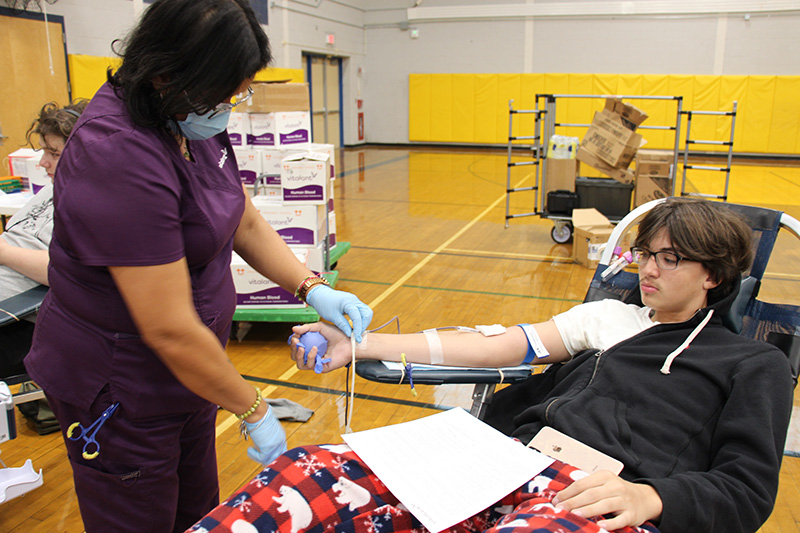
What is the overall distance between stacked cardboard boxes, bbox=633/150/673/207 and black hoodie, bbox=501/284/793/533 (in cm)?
436

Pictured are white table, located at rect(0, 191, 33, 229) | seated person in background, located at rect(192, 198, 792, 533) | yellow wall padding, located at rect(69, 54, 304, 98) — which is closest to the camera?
seated person in background, located at rect(192, 198, 792, 533)

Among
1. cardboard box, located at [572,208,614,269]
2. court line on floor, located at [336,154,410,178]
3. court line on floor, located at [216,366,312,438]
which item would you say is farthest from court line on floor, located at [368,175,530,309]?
court line on floor, located at [336,154,410,178]

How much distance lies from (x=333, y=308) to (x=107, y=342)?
471 millimetres

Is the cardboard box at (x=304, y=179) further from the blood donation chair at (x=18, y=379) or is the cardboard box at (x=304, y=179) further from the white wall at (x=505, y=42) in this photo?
the white wall at (x=505, y=42)

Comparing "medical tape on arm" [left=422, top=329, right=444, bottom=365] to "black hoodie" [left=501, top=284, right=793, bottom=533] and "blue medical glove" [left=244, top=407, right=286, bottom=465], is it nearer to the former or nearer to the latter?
"black hoodie" [left=501, top=284, right=793, bottom=533]

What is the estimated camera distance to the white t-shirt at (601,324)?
1465mm

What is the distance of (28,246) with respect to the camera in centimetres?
204

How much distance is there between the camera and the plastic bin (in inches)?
214

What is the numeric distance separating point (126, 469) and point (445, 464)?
571 mm

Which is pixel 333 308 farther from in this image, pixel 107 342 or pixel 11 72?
pixel 11 72

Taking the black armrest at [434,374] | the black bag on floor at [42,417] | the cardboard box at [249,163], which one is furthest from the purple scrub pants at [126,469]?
the cardboard box at [249,163]

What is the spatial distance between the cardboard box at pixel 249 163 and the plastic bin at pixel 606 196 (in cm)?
290

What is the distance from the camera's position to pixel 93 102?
963 mm

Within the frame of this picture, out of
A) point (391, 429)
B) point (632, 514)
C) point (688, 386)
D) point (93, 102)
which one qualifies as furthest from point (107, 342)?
point (688, 386)
